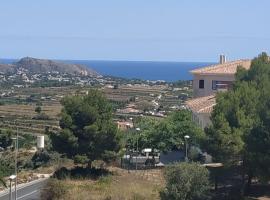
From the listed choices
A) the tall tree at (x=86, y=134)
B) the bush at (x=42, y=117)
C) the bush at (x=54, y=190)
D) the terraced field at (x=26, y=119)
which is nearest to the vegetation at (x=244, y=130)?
the tall tree at (x=86, y=134)

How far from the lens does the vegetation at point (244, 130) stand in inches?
1054

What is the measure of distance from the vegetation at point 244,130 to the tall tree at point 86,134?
5519 millimetres

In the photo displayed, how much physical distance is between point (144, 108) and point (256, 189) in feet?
222

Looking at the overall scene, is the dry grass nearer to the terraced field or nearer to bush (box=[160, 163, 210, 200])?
bush (box=[160, 163, 210, 200])

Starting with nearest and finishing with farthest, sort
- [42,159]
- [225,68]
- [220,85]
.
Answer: [42,159] → [220,85] → [225,68]

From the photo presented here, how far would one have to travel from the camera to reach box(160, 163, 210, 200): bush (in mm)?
25831

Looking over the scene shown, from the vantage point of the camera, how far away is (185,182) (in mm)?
26031

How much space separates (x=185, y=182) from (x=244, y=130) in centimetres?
508

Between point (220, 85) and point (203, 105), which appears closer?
point (203, 105)

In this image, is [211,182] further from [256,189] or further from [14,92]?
[14,92]

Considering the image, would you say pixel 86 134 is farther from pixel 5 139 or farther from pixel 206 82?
pixel 5 139

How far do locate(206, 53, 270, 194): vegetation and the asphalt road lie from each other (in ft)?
28.5

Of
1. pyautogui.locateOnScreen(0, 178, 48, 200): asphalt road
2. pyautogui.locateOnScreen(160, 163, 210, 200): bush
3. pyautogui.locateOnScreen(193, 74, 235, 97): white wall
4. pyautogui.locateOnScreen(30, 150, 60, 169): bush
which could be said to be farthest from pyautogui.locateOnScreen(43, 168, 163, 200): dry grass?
pyautogui.locateOnScreen(193, 74, 235, 97): white wall

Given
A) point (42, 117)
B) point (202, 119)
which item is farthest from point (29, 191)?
point (42, 117)
